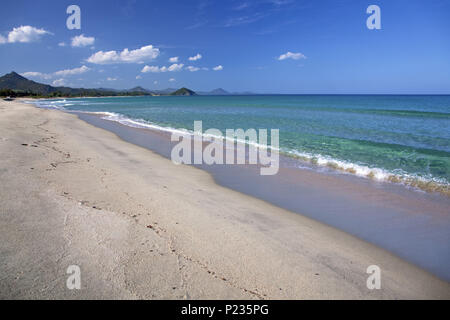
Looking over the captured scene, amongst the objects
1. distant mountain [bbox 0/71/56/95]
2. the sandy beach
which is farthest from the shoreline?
distant mountain [bbox 0/71/56/95]

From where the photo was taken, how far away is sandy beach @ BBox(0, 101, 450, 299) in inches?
123

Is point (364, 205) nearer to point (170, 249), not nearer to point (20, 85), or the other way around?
point (170, 249)

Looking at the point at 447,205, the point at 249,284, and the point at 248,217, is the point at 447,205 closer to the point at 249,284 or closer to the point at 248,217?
the point at 248,217

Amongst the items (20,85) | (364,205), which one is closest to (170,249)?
(364,205)

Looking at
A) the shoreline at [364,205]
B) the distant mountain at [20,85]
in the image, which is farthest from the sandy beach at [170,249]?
the distant mountain at [20,85]

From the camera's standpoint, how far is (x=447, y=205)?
6445mm

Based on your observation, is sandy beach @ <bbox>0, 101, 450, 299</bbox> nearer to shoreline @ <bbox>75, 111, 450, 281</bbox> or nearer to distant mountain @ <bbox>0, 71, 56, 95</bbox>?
shoreline @ <bbox>75, 111, 450, 281</bbox>

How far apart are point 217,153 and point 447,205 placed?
28.0 ft

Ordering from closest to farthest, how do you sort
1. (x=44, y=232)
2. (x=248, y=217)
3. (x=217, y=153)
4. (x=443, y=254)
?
(x=44, y=232)
(x=443, y=254)
(x=248, y=217)
(x=217, y=153)

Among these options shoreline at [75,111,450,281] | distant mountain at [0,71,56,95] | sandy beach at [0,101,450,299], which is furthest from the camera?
distant mountain at [0,71,56,95]

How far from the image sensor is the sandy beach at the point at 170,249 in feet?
10.3

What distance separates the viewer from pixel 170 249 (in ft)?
12.8

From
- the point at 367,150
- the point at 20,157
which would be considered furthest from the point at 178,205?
the point at 367,150
